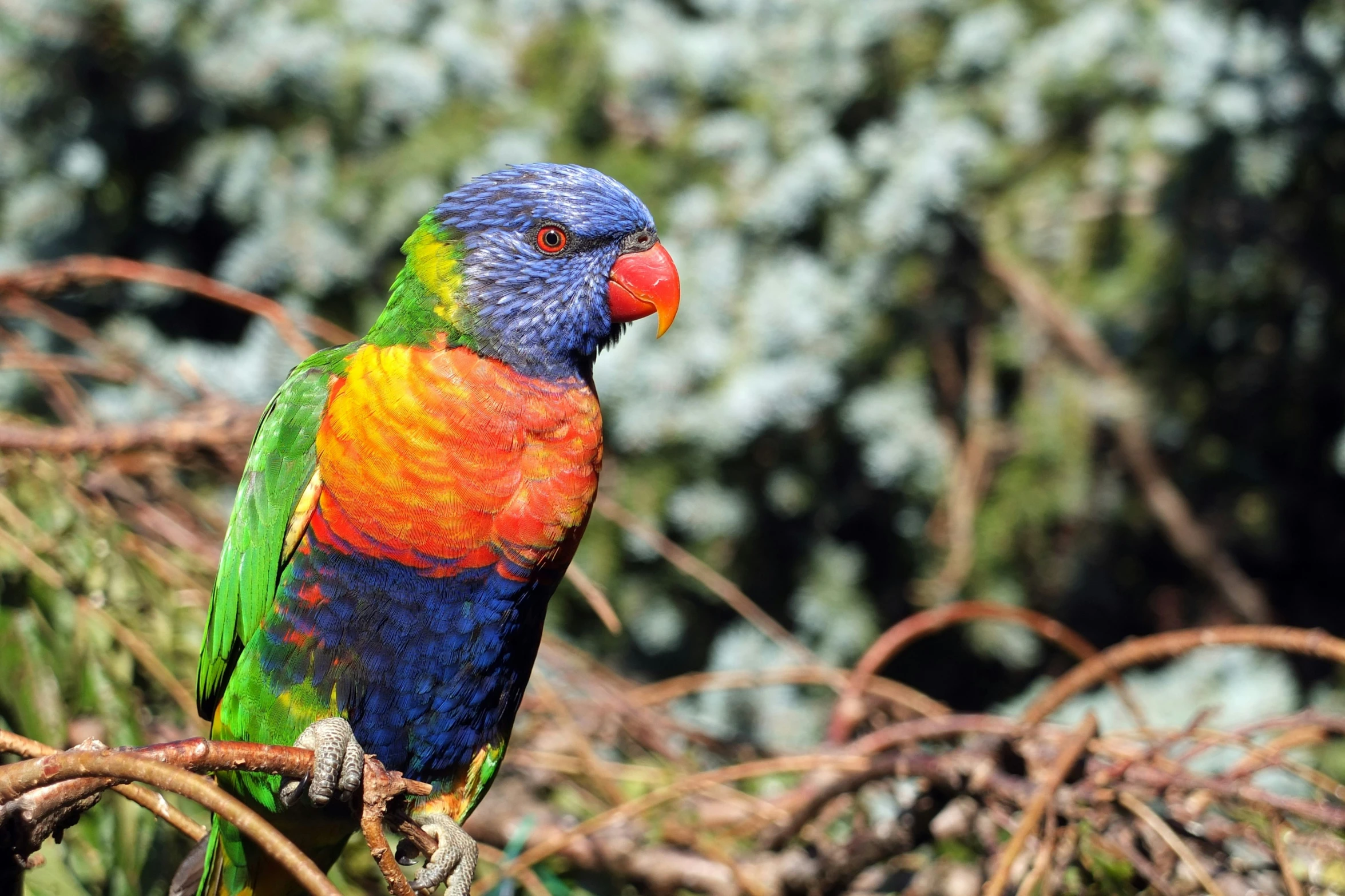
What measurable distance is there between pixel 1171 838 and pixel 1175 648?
32 centimetres

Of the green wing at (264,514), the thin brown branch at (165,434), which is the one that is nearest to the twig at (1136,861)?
the green wing at (264,514)

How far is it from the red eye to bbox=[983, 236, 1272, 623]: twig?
1.94 meters

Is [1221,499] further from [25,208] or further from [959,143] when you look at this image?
[25,208]

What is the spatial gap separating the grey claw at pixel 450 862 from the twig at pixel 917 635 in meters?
0.90

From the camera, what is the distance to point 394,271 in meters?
3.13

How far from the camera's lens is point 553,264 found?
1.68 metres

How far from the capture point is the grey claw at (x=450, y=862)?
1.40 m

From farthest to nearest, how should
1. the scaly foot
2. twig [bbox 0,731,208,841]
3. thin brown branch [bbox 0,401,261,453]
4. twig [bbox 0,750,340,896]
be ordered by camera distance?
thin brown branch [bbox 0,401,261,453], the scaly foot, twig [bbox 0,731,208,841], twig [bbox 0,750,340,896]

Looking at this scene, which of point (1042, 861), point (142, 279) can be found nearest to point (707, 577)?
point (1042, 861)

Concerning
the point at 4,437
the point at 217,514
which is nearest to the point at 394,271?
the point at 217,514

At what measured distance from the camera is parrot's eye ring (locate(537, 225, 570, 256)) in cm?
169

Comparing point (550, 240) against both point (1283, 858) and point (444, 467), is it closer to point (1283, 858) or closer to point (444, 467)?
point (444, 467)

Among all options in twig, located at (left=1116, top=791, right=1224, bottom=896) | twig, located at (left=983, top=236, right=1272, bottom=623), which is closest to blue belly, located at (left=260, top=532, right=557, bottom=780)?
twig, located at (left=1116, top=791, right=1224, bottom=896)

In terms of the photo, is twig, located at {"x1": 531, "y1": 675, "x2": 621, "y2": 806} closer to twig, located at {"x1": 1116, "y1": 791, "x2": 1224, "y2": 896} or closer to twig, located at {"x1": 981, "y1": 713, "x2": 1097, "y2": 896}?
twig, located at {"x1": 981, "y1": 713, "x2": 1097, "y2": 896}
